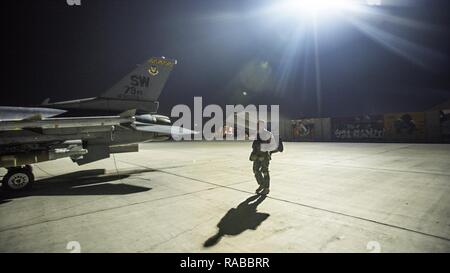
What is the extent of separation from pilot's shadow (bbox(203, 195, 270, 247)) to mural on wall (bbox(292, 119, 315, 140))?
2730 cm

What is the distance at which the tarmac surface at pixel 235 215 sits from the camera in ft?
11.2

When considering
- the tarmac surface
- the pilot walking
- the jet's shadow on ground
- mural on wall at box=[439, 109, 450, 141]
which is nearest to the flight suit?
the pilot walking

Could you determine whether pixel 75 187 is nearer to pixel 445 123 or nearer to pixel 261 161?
pixel 261 161

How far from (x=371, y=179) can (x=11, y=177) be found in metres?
10.3

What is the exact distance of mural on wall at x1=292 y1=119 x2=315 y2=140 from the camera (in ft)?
101

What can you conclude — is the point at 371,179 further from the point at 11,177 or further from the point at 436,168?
the point at 11,177

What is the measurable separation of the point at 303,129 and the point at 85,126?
27.4m

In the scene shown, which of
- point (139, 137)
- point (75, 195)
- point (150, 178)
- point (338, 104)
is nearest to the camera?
point (75, 195)

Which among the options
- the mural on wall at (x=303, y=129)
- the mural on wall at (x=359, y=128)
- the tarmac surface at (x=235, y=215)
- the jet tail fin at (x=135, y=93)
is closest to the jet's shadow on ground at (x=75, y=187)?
the tarmac surface at (x=235, y=215)

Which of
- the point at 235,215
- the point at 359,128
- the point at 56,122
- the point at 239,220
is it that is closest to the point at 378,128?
the point at 359,128
